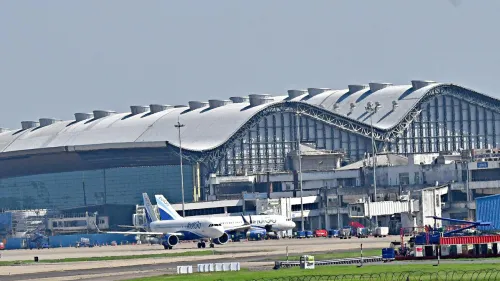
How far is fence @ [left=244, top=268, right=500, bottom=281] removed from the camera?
80.9 meters

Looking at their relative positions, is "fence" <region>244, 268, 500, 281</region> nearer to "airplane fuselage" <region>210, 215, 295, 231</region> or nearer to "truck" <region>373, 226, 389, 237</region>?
"truck" <region>373, 226, 389, 237</region>

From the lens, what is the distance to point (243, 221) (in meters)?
181

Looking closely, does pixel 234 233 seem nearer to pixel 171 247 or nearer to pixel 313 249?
pixel 171 247

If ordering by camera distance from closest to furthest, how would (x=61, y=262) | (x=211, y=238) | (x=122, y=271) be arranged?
(x=122, y=271)
(x=61, y=262)
(x=211, y=238)

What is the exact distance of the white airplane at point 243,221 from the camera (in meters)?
176

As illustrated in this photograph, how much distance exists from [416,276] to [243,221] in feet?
320

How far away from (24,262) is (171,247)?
2874 centimetres

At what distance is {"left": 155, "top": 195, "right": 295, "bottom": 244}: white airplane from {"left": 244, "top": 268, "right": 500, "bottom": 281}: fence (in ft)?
264

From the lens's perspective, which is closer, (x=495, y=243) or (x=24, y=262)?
(x=495, y=243)

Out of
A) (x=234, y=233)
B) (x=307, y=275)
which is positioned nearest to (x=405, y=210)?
(x=234, y=233)

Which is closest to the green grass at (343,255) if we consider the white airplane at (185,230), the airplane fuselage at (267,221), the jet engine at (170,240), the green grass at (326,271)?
the green grass at (326,271)

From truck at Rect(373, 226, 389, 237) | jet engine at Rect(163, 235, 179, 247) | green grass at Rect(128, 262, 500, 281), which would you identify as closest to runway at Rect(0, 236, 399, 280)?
green grass at Rect(128, 262, 500, 281)

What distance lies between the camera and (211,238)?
537 feet

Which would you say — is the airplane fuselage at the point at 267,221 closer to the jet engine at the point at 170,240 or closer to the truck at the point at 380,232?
the jet engine at the point at 170,240
